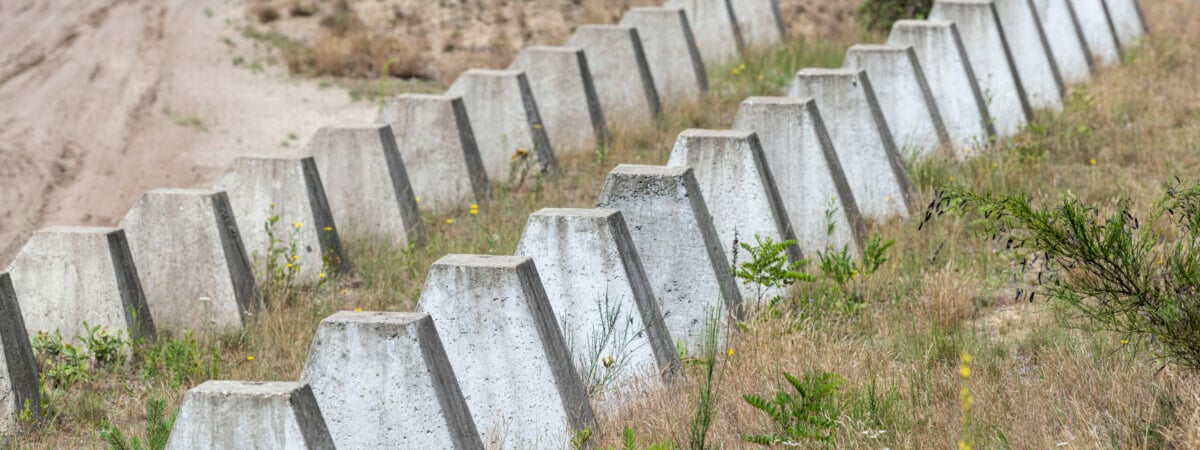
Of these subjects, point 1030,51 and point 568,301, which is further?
point 1030,51

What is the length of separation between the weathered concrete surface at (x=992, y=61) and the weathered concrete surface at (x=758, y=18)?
114 inches

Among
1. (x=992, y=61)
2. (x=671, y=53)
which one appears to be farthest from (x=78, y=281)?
(x=992, y=61)

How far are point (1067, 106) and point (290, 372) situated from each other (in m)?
5.41

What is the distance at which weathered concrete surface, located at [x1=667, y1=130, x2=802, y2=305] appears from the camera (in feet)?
17.2

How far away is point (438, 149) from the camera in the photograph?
7059mm

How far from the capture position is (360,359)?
3639 millimetres

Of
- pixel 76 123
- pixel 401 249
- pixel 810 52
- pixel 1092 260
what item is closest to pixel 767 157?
pixel 401 249

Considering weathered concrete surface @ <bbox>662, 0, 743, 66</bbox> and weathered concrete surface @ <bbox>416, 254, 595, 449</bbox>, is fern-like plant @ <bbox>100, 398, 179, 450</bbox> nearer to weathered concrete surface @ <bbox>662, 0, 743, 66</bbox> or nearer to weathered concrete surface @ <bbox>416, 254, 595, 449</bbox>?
weathered concrete surface @ <bbox>416, 254, 595, 449</bbox>

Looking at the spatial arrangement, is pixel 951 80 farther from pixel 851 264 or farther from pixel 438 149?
pixel 438 149

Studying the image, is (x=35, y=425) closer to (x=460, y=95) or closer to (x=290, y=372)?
(x=290, y=372)

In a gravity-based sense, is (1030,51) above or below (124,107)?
below

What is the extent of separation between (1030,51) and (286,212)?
201 inches

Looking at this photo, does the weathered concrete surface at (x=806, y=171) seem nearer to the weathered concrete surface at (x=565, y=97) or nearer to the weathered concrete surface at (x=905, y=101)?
the weathered concrete surface at (x=905, y=101)

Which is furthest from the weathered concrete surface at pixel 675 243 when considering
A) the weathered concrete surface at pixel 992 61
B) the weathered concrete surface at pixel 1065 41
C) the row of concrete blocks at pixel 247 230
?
the weathered concrete surface at pixel 1065 41
